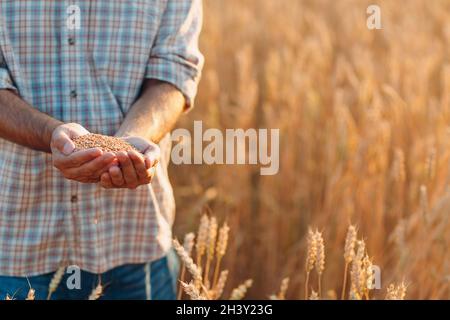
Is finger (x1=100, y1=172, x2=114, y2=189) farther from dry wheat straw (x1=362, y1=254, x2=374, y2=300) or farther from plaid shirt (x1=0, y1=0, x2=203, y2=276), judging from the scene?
dry wheat straw (x1=362, y1=254, x2=374, y2=300)

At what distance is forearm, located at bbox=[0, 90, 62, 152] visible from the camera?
55.2 inches

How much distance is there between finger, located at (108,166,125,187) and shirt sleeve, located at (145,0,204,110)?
35 centimetres

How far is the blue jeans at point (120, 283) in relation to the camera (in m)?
1.55

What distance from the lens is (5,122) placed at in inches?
57.2

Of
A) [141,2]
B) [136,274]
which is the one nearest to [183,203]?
[136,274]

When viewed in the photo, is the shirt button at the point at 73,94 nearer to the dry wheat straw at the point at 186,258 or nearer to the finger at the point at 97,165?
the finger at the point at 97,165

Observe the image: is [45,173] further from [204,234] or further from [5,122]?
[204,234]

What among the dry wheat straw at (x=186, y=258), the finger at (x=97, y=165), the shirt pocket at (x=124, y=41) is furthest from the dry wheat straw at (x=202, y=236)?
the shirt pocket at (x=124, y=41)

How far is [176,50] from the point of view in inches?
63.4

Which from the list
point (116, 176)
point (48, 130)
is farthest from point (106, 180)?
point (48, 130)

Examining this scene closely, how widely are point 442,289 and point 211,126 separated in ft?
4.21

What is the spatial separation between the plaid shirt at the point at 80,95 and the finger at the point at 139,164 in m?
0.29

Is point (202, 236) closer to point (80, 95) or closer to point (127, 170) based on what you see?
point (127, 170)

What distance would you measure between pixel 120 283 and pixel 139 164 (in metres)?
0.44
